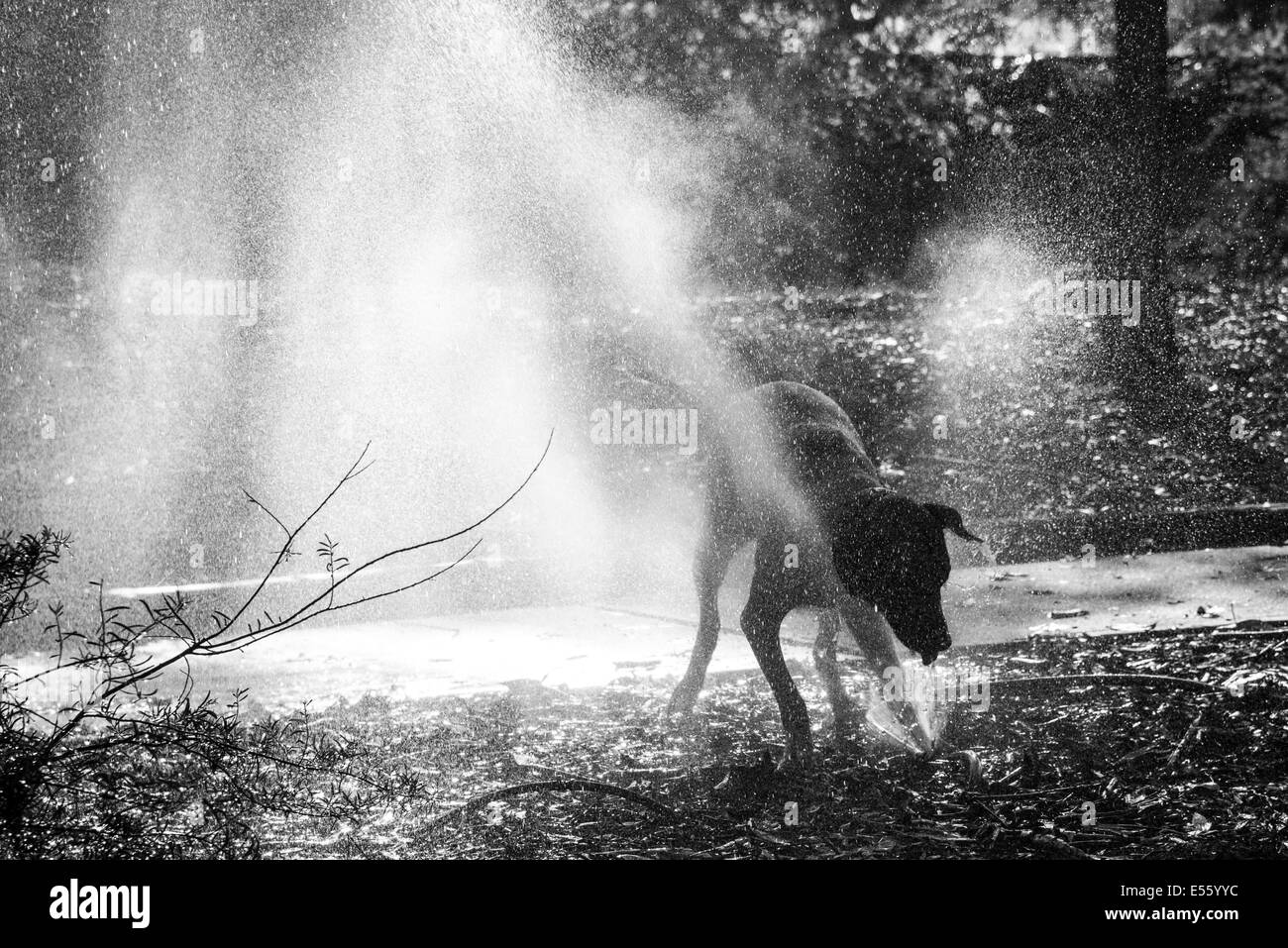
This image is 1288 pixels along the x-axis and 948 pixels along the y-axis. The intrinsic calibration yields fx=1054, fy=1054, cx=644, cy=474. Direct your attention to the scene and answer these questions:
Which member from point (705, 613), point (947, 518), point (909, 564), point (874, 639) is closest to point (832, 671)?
point (874, 639)

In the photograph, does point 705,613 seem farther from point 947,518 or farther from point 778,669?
point 947,518

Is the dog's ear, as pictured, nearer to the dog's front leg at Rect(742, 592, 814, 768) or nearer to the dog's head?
the dog's head

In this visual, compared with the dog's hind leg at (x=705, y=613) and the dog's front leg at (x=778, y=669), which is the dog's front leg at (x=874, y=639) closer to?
the dog's front leg at (x=778, y=669)

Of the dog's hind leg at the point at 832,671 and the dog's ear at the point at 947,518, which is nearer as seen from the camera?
the dog's ear at the point at 947,518

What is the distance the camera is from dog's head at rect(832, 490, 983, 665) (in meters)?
4.16

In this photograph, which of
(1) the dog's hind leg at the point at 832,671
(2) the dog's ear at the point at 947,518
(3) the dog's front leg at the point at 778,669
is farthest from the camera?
(1) the dog's hind leg at the point at 832,671

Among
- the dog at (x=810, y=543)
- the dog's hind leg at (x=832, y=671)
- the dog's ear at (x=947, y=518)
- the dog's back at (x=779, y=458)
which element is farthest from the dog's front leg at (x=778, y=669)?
the dog's ear at (x=947, y=518)

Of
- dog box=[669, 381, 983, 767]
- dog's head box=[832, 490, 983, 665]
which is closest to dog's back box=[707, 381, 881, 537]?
dog box=[669, 381, 983, 767]

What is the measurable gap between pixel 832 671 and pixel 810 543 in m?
0.64

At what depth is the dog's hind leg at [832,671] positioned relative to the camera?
4.79 meters

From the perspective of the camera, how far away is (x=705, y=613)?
5461 millimetres

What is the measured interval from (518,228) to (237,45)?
514cm
